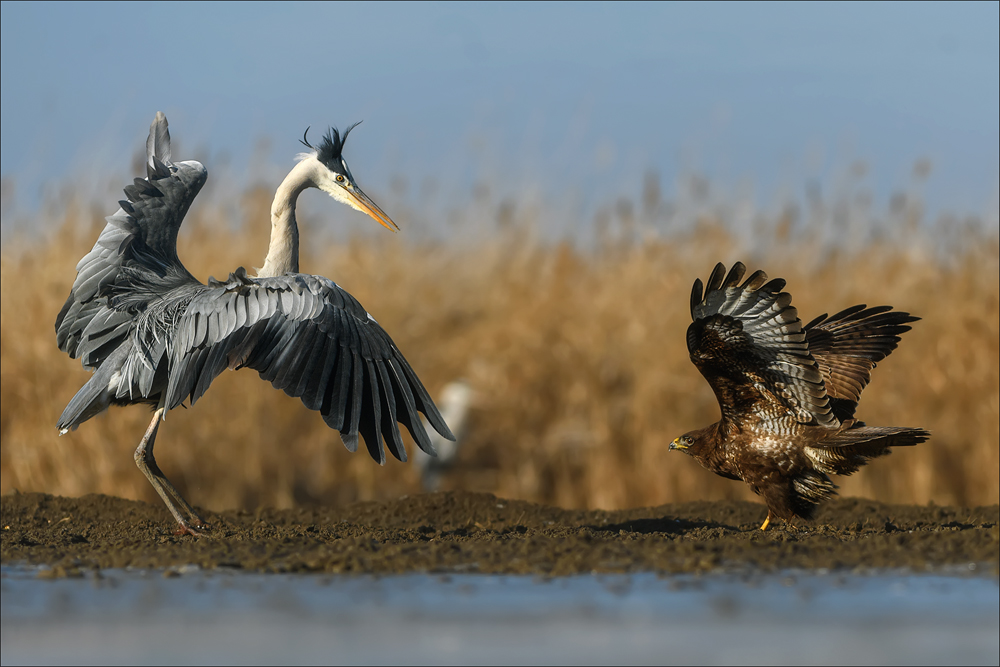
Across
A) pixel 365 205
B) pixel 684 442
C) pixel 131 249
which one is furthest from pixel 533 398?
pixel 131 249

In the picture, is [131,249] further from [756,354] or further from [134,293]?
[756,354]

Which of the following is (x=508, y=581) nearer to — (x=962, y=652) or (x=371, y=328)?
(x=962, y=652)

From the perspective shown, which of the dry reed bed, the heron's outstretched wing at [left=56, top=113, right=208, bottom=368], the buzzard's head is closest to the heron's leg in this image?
the heron's outstretched wing at [left=56, top=113, right=208, bottom=368]

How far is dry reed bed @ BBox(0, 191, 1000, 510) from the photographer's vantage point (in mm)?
8180

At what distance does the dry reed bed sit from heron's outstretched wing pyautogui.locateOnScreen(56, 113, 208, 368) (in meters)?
2.51

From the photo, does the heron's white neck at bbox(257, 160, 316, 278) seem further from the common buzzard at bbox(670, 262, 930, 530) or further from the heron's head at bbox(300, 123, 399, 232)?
the common buzzard at bbox(670, 262, 930, 530)

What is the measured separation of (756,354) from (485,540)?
5.10 feet

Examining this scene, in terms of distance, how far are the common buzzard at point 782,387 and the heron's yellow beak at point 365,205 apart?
87.2 inches

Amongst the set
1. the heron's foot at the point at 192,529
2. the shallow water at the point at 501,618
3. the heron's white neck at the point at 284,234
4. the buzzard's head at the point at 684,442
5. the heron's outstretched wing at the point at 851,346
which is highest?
the heron's white neck at the point at 284,234

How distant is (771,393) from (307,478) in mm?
4500

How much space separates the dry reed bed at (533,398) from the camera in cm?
818

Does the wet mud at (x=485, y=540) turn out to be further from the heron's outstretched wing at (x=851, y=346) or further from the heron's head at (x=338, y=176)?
the heron's head at (x=338, y=176)

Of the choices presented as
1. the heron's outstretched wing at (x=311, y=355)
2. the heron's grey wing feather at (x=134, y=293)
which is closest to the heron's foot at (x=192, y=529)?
the heron's outstretched wing at (x=311, y=355)

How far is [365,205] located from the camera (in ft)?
21.3
